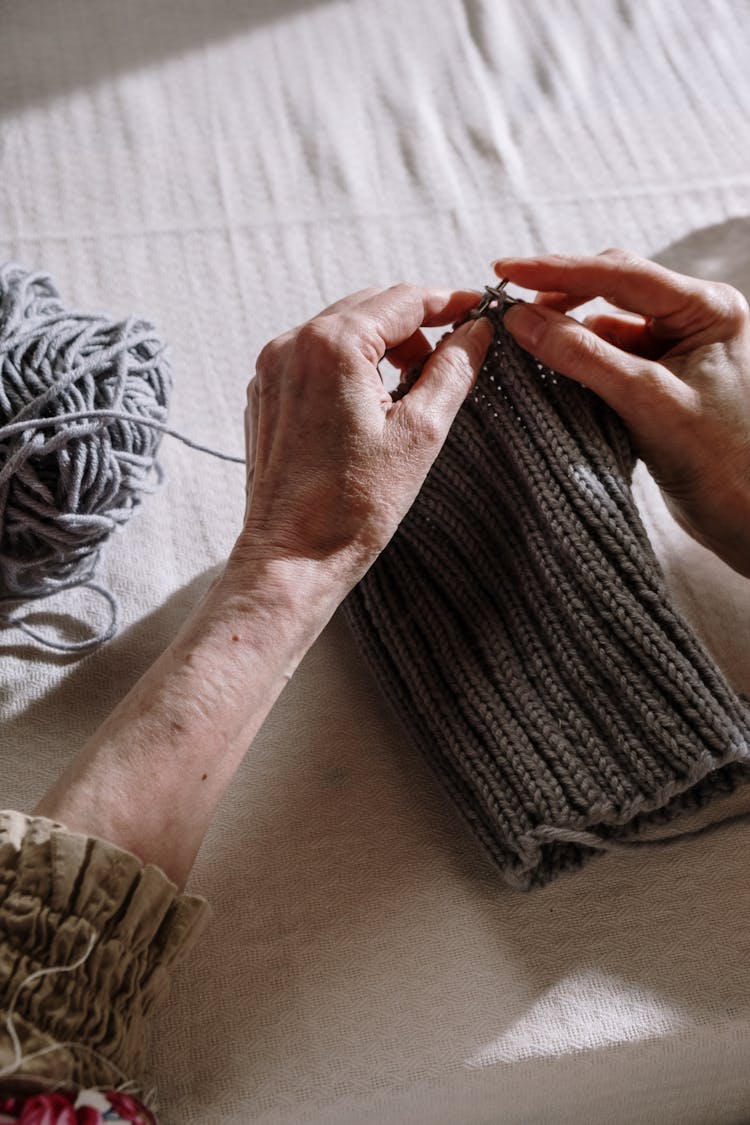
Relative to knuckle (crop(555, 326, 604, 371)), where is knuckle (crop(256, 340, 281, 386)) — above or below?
above

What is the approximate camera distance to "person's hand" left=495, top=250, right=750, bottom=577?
2.40ft

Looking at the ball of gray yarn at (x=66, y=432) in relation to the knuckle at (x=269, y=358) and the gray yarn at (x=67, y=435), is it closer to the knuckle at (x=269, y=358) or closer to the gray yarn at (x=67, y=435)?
the gray yarn at (x=67, y=435)

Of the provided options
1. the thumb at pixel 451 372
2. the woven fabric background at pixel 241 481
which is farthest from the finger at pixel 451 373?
the woven fabric background at pixel 241 481

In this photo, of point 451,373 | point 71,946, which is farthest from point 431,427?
point 71,946

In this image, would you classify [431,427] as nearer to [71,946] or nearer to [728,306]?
[728,306]

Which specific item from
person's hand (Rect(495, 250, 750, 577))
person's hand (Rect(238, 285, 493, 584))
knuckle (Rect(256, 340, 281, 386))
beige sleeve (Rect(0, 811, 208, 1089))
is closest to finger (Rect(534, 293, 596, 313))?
person's hand (Rect(495, 250, 750, 577))

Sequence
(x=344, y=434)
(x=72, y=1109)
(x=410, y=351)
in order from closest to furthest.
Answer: (x=72, y=1109) < (x=344, y=434) < (x=410, y=351)

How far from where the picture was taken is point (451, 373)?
0.72 m

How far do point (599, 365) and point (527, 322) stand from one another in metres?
0.06

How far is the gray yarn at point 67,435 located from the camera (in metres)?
0.75

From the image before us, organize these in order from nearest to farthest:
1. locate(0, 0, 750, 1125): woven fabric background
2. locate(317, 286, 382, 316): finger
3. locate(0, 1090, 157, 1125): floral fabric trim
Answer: locate(0, 1090, 157, 1125): floral fabric trim < locate(0, 0, 750, 1125): woven fabric background < locate(317, 286, 382, 316): finger

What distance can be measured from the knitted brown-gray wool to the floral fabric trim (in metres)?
0.28

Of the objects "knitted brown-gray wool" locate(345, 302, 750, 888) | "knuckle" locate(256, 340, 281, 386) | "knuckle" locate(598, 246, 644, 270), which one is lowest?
"knitted brown-gray wool" locate(345, 302, 750, 888)

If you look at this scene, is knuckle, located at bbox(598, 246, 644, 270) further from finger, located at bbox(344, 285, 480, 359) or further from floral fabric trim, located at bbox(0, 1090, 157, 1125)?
floral fabric trim, located at bbox(0, 1090, 157, 1125)
